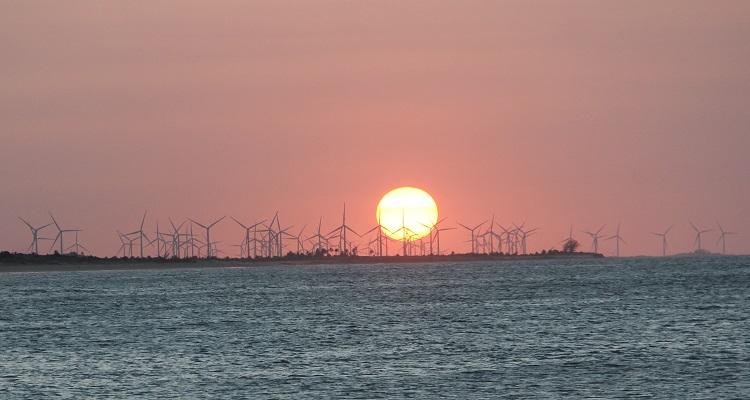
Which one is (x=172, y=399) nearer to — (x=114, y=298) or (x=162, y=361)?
(x=162, y=361)

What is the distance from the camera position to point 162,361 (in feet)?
238

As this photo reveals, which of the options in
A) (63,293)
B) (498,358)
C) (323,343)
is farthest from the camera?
(63,293)

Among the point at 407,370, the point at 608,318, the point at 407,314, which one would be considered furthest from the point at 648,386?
the point at 407,314

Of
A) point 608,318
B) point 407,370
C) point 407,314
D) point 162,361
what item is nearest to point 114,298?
point 407,314

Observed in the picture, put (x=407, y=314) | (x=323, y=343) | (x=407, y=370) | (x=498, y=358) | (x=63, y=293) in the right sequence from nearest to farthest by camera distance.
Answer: (x=407, y=370), (x=498, y=358), (x=323, y=343), (x=407, y=314), (x=63, y=293)

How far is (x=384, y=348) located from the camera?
79.8 m

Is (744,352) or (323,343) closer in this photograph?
(744,352)

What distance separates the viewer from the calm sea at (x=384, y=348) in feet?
194

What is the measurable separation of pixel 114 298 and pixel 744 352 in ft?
349

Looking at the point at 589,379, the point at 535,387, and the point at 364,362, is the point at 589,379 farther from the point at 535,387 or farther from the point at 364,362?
the point at 364,362

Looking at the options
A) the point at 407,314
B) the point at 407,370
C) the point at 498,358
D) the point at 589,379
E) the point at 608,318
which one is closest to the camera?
the point at 589,379

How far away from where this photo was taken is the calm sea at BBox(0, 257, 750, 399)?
194 feet

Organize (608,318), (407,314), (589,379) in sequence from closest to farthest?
(589,379) → (608,318) → (407,314)

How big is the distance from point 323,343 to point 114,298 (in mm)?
82566
